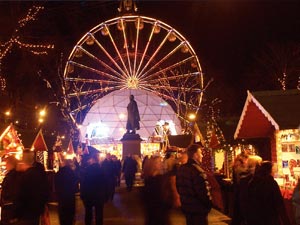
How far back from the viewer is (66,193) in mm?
10445

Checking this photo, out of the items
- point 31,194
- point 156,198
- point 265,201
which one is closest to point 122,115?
point 156,198

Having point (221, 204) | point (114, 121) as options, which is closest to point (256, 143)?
point (221, 204)

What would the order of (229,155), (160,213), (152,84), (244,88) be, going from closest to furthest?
(160,213)
(229,155)
(152,84)
(244,88)

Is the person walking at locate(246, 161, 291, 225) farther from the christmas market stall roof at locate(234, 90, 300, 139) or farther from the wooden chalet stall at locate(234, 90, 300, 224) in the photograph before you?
the christmas market stall roof at locate(234, 90, 300, 139)

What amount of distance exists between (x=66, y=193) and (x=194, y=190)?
3810mm

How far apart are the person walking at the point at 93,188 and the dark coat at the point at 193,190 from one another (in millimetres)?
3581

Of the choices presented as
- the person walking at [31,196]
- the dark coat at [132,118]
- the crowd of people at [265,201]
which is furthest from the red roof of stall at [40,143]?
the crowd of people at [265,201]

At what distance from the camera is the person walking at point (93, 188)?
1080 cm

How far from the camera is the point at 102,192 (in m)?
10.9

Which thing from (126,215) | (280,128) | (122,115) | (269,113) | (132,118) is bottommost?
(126,215)

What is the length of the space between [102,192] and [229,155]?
447 inches

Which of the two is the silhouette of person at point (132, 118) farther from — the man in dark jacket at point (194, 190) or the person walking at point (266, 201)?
the person walking at point (266, 201)

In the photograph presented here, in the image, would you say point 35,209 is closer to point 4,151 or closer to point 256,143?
point 256,143

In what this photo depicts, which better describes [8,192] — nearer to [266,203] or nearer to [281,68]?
[266,203]
